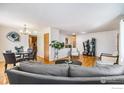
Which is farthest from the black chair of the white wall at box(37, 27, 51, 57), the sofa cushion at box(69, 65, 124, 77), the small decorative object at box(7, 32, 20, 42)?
the sofa cushion at box(69, 65, 124, 77)

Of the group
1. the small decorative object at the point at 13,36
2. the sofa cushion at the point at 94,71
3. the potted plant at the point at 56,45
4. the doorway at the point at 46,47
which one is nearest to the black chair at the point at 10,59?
the small decorative object at the point at 13,36

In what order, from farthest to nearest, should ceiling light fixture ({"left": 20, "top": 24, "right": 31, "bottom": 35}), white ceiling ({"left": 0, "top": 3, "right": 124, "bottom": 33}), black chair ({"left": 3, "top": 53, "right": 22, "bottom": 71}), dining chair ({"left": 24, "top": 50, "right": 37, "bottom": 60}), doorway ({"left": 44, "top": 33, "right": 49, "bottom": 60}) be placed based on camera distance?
doorway ({"left": 44, "top": 33, "right": 49, "bottom": 60}), dining chair ({"left": 24, "top": 50, "right": 37, "bottom": 60}), black chair ({"left": 3, "top": 53, "right": 22, "bottom": 71}), ceiling light fixture ({"left": 20, "top": 24, "right": 31, "bottom": 35}), white ceiling ({"left": 0, "top": 3, "right": 124, "bottom": 33})

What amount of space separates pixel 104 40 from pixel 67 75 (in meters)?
2.37

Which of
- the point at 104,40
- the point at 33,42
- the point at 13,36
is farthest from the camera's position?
the point at 104,40

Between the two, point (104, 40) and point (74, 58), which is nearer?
point (74, 58)

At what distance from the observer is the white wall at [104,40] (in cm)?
356

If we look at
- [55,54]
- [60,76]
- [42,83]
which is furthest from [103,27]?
[42,83]

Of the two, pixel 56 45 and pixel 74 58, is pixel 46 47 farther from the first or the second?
pixel 74 58

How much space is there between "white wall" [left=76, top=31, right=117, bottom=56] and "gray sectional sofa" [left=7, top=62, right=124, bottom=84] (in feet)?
5.38

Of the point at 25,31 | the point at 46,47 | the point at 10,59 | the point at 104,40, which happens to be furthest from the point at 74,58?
the point at 10,59

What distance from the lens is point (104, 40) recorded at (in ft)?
12.8

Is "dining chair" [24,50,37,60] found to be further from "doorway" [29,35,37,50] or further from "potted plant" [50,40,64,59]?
"potted plant" [50,40,64,59]

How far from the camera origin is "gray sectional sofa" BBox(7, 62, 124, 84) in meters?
1.70
